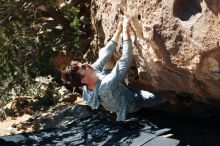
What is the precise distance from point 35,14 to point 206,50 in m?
2.90

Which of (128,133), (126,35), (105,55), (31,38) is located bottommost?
(128,133)

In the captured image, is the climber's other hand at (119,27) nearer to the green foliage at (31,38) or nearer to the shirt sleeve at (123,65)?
the shirt sleeve at (123,65)

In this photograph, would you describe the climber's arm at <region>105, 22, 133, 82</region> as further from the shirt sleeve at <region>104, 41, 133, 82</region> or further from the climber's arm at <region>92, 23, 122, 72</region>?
the climber's arm at <region>92, 23, 122, 72</region>

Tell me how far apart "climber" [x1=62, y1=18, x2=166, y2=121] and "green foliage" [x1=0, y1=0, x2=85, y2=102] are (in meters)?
1.39

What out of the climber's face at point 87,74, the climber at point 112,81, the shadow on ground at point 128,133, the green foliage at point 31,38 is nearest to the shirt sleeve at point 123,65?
the climber at point 112,81

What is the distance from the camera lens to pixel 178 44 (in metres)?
4.05

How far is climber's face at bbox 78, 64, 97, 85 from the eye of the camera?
14.6ft

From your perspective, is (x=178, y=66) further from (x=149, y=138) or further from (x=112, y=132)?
(x=112, y=132)

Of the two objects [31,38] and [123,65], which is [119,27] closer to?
[123,65]

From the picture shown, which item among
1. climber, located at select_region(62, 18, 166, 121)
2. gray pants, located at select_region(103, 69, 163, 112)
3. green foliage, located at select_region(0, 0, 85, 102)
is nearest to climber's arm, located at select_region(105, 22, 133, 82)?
climber, located at select_region(62, 18, 166, 121)

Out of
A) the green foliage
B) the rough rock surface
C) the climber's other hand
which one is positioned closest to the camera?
the rough rock surface

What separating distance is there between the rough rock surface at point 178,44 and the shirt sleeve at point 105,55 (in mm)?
239

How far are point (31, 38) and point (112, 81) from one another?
193 centimetres

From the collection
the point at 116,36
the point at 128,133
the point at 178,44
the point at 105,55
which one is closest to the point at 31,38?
the point at 105,55
